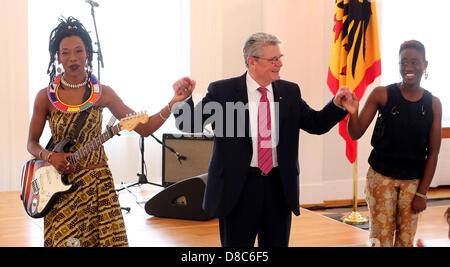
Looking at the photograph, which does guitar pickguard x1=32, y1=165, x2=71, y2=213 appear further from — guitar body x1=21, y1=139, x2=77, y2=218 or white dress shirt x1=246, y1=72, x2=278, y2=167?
white dress shirt x1=246, y1=72, x2=278, y2=167

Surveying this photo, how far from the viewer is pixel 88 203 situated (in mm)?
2658

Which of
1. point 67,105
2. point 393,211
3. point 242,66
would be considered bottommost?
point 393,211

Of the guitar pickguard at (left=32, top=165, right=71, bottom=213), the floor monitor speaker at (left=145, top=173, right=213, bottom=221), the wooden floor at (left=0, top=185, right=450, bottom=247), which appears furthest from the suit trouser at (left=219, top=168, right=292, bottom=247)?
the floor monitor speaker at (left=145, top=173, right=213, bottom=221)

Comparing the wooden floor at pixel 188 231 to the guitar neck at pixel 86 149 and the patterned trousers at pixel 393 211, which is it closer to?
the patterned trousers at pixel 393 211

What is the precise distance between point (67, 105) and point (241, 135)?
2.80ft

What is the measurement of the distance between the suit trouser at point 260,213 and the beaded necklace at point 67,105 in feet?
2.77

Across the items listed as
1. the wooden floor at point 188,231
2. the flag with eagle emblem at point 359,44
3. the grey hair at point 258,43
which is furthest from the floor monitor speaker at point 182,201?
the grey hair at point 258,43

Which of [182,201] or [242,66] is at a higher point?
[242,66]

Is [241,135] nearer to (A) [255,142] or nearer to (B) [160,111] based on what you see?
(A) [255,142]

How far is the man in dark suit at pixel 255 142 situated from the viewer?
256 centimetres

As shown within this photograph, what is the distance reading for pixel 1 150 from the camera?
6.26 metres

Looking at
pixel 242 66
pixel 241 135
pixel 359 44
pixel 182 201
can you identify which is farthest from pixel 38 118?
pixel 242 66

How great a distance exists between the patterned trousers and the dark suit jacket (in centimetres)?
53
